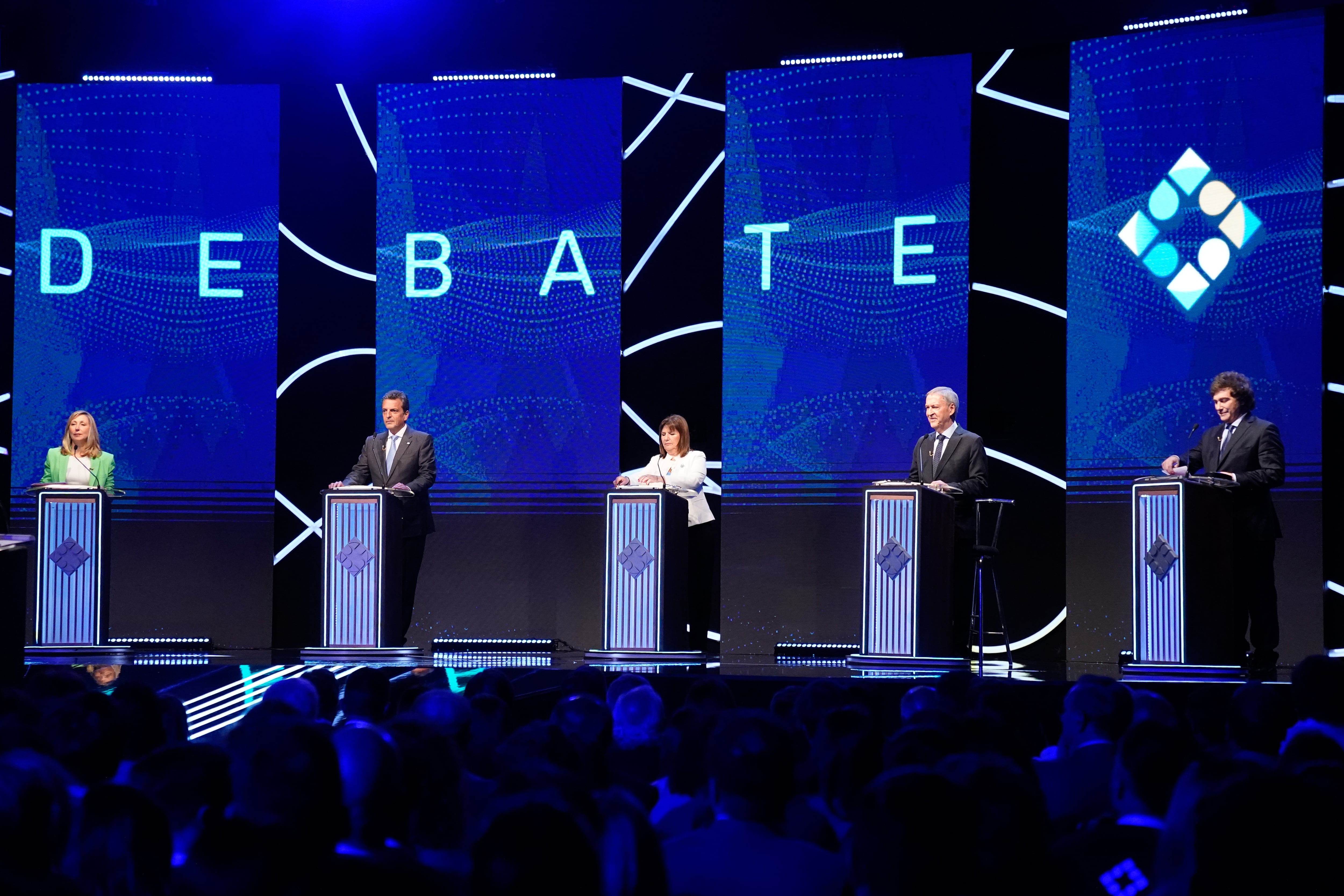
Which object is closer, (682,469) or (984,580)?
(682,469)

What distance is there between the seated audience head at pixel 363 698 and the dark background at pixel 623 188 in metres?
5.05

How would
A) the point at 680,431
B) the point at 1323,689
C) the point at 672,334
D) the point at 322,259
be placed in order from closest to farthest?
1. the point at 1323,689
2. the point at 680,431
3. the point at 672,334
4. the point at 322,259

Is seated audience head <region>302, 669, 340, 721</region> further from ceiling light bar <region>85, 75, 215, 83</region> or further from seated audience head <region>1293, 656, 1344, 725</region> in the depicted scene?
ceiling light bar <region>85, 75, 215, 83</region>

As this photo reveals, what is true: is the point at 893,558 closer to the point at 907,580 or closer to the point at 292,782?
the point at 907,580

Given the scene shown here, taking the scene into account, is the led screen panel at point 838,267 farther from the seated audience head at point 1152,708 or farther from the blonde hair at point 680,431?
the seated audience head at point 1152,708

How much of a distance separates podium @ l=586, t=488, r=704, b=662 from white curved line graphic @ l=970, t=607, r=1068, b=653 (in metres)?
1.98

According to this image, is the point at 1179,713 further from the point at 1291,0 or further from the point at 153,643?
the point at 153,643

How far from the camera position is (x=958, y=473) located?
25.3ft

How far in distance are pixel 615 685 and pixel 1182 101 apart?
5.51 m

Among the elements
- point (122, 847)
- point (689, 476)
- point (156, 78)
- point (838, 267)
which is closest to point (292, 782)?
point (122, 847)

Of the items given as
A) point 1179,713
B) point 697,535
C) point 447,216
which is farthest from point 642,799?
point 447,216

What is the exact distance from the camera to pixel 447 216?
377 inches

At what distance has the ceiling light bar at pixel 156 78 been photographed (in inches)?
377

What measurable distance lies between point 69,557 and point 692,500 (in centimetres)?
351
